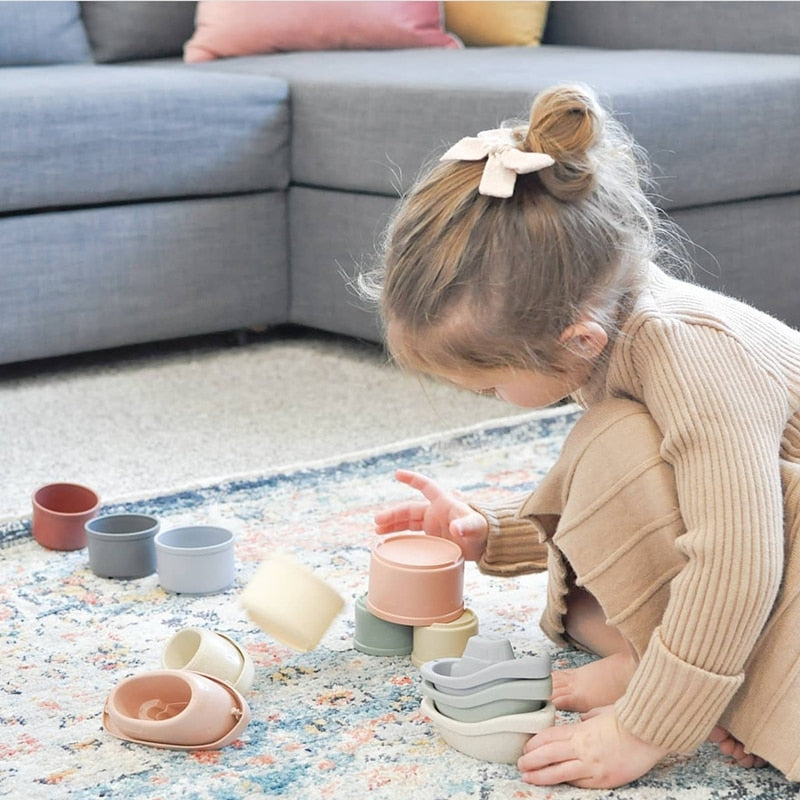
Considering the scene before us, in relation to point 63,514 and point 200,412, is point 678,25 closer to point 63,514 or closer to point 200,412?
point 200,412

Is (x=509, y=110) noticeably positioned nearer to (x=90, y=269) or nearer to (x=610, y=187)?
(x=90, y=269)

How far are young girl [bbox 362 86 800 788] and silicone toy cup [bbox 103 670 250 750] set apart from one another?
9.1 inches

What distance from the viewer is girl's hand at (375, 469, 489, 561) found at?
1.20 meters

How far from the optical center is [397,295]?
951 mm

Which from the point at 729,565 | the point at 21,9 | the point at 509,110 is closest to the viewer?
the point at 729,565

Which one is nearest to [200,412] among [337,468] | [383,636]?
[337,468]

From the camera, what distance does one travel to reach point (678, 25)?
2.62 m

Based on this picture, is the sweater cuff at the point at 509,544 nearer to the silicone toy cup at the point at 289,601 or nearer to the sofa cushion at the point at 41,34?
the silicone toy cup at the point at 289,601

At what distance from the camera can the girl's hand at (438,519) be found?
1197 mm

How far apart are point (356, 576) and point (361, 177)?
0.94 metres

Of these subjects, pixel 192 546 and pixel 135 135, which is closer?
pixel 192 546

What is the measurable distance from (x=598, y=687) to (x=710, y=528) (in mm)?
224

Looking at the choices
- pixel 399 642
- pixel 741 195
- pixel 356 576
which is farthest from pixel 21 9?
pixel 399 642

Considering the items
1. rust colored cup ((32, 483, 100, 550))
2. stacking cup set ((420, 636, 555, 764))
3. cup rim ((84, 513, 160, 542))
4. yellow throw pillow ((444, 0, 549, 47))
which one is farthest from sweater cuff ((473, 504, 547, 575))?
yellow throw pillow ((444, 0, 549, 47))
